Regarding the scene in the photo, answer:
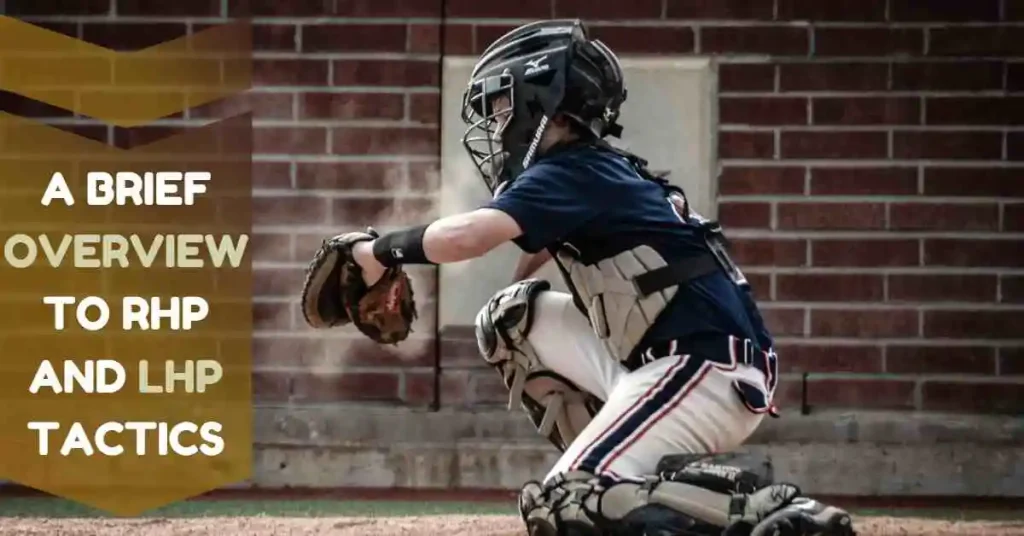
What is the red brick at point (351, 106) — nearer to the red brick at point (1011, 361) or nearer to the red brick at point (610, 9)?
the red brick at point (610, 9)

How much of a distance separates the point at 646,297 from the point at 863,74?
8.37ft

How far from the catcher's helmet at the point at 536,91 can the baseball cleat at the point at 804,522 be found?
1.02m

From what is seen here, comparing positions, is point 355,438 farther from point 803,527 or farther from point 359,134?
point 803,527

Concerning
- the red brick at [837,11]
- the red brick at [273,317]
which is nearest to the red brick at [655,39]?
the red brick at [837,11]

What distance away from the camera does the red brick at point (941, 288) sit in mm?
5715

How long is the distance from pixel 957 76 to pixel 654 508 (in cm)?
308

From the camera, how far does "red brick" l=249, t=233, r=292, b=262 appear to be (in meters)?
5.76

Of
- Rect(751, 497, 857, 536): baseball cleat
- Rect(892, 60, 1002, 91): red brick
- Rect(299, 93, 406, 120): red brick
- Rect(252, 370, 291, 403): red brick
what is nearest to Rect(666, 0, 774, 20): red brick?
Rect(892, 60, 1002, 91): red brick

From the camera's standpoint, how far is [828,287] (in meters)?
5.73

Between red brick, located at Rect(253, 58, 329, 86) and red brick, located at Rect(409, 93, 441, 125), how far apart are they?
0.34m

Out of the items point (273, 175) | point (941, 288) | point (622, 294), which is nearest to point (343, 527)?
point (622, 294)

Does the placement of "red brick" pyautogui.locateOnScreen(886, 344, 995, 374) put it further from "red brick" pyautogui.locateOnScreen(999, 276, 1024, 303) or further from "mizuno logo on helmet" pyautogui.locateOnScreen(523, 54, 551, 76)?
"mizuno logo on helmet" pyautogui.locateOnScreen(523, 54, 551, 76)

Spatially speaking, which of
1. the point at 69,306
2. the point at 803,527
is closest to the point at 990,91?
the point at 803,527

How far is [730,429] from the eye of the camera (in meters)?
3.52
